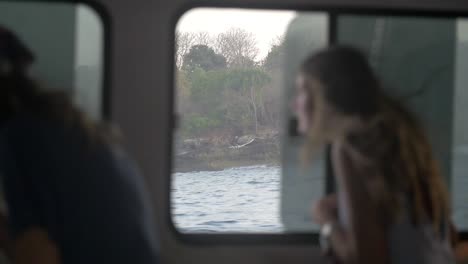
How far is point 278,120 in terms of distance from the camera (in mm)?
2961

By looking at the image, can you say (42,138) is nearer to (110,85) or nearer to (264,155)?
(110,85)

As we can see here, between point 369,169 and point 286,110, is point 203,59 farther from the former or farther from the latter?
point 369,169

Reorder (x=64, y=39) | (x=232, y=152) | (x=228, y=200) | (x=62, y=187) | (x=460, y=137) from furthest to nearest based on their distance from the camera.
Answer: (x=232, y=152) → (x=228, y=200) → (x=460, y=137) → (x=64, y=39) → (x=62, y=187)

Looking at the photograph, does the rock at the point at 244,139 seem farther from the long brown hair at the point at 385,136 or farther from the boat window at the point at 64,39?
the long brown hair at the point at 385,136

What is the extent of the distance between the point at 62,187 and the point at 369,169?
81cm

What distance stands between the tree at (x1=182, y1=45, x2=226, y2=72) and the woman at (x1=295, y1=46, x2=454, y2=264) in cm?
97

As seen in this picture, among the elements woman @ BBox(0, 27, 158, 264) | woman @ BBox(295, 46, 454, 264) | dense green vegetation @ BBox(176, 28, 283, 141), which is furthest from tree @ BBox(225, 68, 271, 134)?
woman @ BBox(0, 27, 158, 264)

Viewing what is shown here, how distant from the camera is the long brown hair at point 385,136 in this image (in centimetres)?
175

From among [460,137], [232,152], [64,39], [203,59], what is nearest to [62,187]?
[64,39]

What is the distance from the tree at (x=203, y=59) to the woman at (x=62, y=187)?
1358 mm

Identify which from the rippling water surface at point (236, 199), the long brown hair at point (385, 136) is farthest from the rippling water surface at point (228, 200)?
the long brown hair at point (385, 136)

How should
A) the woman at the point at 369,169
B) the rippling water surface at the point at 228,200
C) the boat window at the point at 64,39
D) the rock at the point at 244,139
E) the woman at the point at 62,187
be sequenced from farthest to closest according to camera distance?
the rock at the point at 244,139
the rippling water surface at the point at 228,200
the boat window at the point at 64,39
the woman at the point at 369,169
the woman at the point at 62,187

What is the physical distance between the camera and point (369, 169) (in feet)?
5.68

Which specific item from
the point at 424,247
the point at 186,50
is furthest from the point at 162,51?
the point at 424,247
